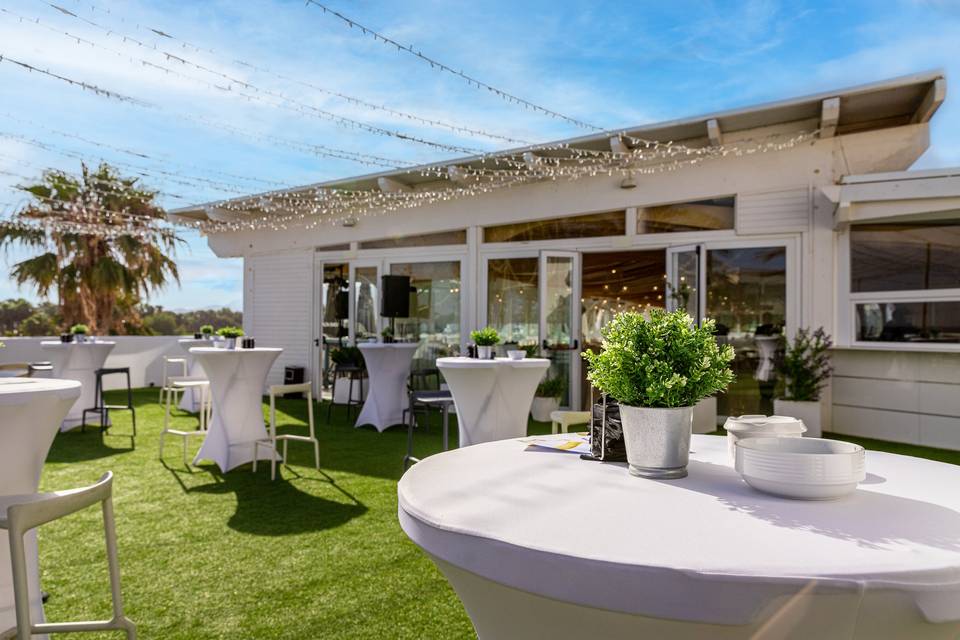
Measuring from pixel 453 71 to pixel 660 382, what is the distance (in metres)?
5.01

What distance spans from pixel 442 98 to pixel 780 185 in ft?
13.2

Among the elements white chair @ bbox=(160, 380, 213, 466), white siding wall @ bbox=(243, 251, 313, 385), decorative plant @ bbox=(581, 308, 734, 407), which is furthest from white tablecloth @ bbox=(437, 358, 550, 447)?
white siding wall @ bbox=(243, 251, 313, 385)

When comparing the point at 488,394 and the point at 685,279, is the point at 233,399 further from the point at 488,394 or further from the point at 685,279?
the point at 685,279

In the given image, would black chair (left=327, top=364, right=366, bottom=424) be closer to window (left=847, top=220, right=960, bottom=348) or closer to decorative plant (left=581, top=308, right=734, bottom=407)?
window (left=847, top=220, right=960, bottom=348)

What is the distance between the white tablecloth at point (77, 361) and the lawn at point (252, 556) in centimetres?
189

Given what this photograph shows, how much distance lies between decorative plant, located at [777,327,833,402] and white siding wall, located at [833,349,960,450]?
0.28m

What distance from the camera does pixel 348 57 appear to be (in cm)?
554

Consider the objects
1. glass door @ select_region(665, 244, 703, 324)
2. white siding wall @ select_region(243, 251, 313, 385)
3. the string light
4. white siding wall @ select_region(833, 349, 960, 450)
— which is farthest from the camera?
white siding wall @ select_region(243, 251, 313, 385)

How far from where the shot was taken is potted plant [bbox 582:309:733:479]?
1.21 meters

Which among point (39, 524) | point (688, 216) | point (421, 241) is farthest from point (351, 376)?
point (39, 524)

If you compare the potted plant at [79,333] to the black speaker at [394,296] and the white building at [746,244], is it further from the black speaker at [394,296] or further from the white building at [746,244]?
the black speaker at [394,296]

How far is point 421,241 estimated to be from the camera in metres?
9.44

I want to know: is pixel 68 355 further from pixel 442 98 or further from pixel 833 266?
pixel 833 266

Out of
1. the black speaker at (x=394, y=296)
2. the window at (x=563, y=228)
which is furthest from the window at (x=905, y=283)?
the black speaker at (x=394, y=296)
